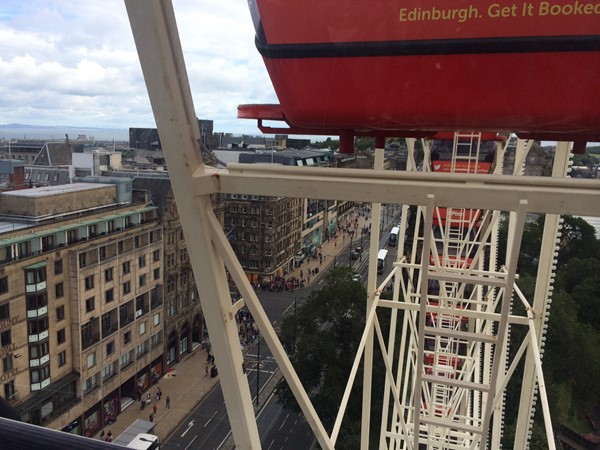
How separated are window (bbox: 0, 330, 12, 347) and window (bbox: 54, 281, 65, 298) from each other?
1962 millimetres

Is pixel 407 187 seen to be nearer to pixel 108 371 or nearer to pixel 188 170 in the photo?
pixel 188 170

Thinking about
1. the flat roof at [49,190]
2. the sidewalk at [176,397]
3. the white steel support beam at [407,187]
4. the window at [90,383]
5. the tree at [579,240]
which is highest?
the white steel support beam at [407,187]

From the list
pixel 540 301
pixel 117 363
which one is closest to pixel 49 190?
pixel 117 363

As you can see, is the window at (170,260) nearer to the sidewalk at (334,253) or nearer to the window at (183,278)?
the window at (183,278)

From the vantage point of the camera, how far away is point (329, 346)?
18344 mm

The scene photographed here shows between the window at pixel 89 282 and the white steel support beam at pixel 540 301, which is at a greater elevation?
the white steel support beam at pixel 540 301


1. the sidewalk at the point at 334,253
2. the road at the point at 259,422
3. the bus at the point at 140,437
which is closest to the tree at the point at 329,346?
the road at the point at 259,422

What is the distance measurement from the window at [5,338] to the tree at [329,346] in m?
8.64

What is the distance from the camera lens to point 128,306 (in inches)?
800

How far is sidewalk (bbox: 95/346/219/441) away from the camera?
18.8 metres

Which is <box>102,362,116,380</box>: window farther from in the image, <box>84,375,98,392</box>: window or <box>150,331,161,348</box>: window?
<box>150,331,161,348</box>: window

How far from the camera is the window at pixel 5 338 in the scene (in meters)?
15.0

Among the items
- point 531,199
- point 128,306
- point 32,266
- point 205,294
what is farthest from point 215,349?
point 128,306

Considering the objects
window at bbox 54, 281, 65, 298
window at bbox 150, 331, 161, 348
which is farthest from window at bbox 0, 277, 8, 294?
window at bbox 150, 331, 161, 348
